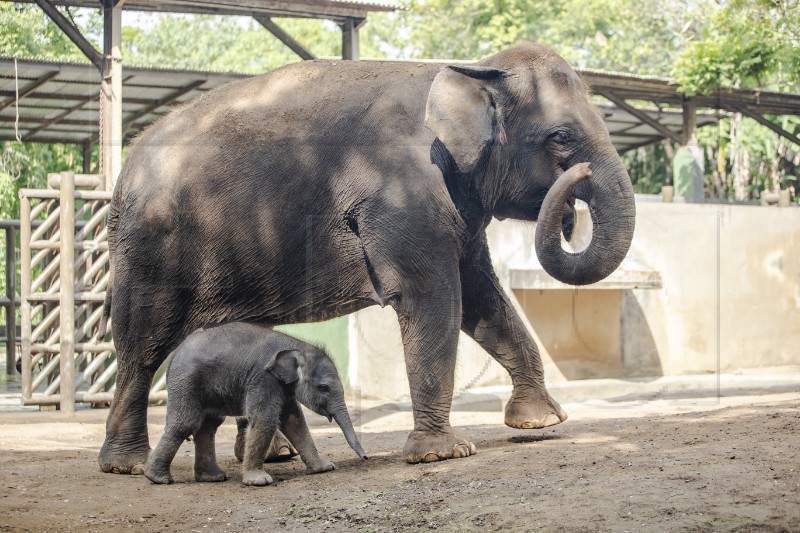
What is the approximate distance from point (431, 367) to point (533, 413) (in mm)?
1200

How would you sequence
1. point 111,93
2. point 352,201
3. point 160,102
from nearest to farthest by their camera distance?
point 352,201
point 111,93
point 160,102

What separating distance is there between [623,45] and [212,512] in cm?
3321

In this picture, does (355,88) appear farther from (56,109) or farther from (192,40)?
(192,40)

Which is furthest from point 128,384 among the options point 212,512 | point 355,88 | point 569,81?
point 569,81

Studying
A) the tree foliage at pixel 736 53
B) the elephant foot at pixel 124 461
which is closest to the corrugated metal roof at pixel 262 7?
the tree foliage at pixel 736 53

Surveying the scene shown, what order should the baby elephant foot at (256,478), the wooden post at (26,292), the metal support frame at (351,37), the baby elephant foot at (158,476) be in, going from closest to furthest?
the baby elephant foot at (256,478) < the baby elephant foot at (158,476) < the wooden post at (26,292) < the metal support frame at (351,37)

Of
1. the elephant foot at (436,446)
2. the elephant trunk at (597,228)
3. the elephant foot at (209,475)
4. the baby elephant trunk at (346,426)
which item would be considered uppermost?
the elephant trunk at (597,228)

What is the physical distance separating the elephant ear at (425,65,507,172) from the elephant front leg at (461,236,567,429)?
987 millimetres

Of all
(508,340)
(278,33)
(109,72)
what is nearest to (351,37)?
(278,33)

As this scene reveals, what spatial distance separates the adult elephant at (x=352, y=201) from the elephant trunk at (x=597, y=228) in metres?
0.01

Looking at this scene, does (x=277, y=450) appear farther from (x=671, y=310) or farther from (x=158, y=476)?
(x=671, y=310)

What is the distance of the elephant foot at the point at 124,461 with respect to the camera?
7273 mm

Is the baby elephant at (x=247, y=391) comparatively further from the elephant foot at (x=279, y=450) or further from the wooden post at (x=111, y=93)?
the wooden post at (x=111, y=93)

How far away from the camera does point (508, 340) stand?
784 centimetres
